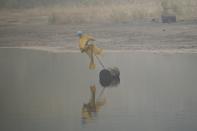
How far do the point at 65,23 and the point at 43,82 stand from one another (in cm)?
287

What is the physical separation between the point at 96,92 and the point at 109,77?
1.01 meters

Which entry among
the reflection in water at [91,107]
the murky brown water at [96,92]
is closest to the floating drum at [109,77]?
the murky brown water at [96,92]

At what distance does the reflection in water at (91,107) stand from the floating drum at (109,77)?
103 cm

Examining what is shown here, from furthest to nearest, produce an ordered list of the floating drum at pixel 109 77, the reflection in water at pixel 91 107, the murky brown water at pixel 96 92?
the floating drum at pixel 109 77
the reflection in water at pixel 91 107
the murky brown water at pixel 96 92

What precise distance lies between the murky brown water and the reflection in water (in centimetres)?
7

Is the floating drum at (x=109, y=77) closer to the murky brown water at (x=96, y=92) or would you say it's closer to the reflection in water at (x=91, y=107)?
the murky brown water at (x=96, y=92)

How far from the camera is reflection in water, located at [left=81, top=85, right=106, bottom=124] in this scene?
734 centimetres

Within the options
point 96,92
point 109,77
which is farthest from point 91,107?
point 109,77

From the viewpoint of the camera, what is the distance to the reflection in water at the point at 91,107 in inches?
289

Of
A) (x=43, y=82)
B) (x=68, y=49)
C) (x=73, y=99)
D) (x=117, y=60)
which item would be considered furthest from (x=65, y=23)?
(x=73, y=99)

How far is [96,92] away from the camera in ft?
30.9

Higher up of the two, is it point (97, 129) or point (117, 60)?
point (117, 60)

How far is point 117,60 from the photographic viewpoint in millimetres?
11891

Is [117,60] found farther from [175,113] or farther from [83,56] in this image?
[175,113]
